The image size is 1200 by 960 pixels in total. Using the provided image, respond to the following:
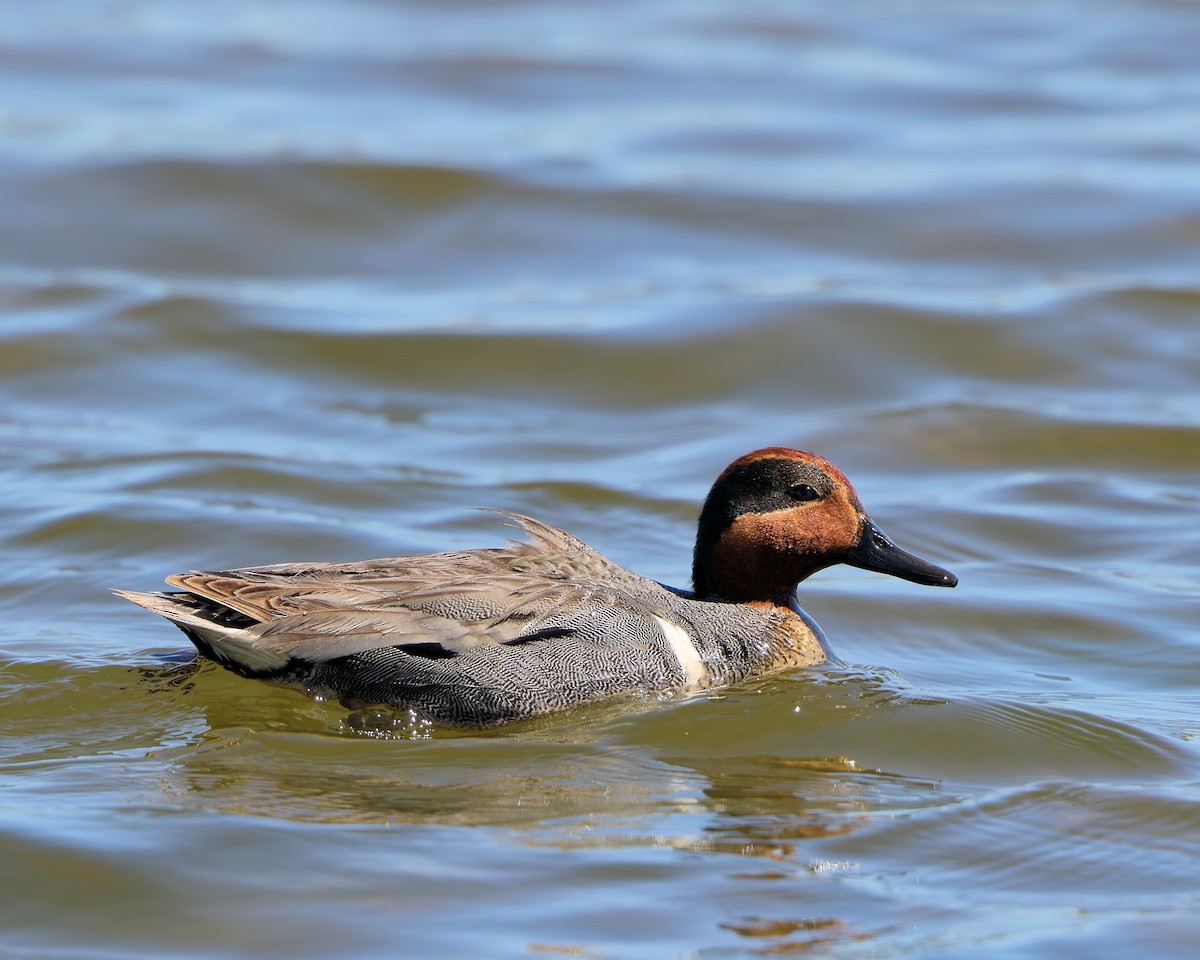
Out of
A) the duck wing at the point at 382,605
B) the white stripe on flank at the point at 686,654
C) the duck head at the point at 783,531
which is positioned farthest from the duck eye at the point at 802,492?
the duck wing at the point at 382,605

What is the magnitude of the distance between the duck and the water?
169 mm

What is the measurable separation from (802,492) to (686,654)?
3.05ft

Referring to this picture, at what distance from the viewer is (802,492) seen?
26.4ft

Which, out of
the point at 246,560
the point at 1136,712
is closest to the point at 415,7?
the point at 246,560

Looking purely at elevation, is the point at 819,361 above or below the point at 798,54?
below

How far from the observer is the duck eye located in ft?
26.3

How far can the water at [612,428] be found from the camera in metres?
6.00

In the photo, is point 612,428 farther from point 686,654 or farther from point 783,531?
point 686,654

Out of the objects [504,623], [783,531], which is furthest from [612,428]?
[504,623]

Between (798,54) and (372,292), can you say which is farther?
(798,54)

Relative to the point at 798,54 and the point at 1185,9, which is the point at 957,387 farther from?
the point at 1185,9

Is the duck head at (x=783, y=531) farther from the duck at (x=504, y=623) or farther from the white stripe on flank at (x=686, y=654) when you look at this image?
the white stripe on flank at (x=686, y=654)

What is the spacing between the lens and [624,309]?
14.2 meters

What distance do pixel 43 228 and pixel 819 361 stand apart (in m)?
7.04
